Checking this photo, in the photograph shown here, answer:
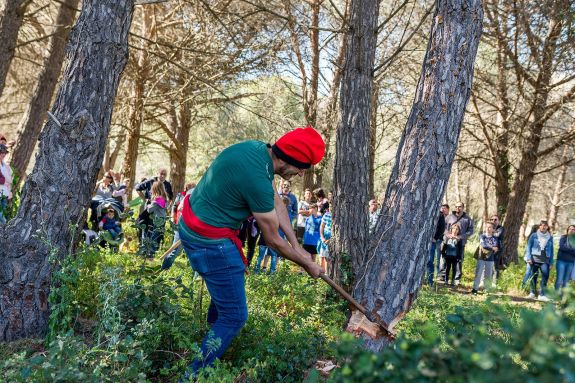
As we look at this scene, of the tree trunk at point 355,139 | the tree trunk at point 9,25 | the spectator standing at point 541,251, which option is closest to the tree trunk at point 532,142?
the spectator standing at point 541,251

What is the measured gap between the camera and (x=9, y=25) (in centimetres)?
917

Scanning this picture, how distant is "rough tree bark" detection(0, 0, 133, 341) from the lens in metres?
4.55

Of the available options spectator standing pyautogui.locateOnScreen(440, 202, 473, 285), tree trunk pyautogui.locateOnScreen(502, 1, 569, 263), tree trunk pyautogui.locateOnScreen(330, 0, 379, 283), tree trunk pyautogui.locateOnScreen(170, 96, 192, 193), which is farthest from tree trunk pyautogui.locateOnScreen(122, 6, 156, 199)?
tree trunk pyautogui.locateOnScreen(502, 1, 569, 263)

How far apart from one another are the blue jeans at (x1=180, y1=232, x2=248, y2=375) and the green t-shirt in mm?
192

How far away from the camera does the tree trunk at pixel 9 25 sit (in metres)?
9.11

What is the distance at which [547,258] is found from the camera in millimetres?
12023

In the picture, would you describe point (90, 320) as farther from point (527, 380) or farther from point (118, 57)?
point (527, 380)

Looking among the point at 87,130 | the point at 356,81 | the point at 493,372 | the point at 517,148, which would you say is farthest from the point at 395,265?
the point at 517,148

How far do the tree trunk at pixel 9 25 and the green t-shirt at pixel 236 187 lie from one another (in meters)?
6.85

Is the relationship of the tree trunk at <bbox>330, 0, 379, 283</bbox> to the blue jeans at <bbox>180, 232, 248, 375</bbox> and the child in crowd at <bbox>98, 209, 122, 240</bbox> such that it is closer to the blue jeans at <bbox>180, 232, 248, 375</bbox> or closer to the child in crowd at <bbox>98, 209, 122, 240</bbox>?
the blue jeans at <bbox>180, 232, 248, 375</bbox>

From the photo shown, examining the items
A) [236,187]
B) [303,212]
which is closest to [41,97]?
[303,212]

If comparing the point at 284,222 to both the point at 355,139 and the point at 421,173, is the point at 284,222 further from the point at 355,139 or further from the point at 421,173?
the point at 355,139

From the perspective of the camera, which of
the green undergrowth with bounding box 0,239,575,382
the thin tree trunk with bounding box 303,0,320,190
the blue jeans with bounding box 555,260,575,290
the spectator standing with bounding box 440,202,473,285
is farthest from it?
the thin tree trunk with bounding box 303,0,320,190

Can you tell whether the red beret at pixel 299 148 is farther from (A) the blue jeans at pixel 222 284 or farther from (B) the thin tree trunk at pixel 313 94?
(B) the thin tree trunk at pixel 313 94
